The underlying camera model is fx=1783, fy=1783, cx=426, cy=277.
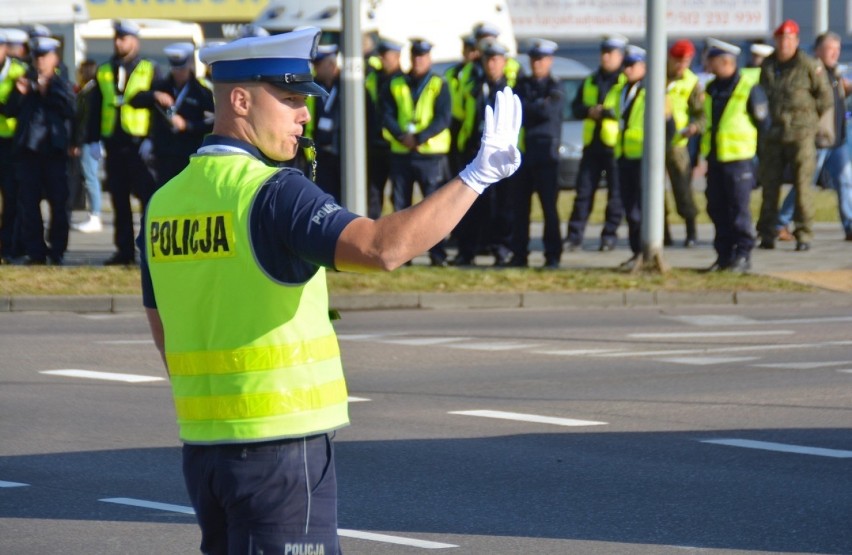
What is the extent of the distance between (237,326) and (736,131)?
528 inches

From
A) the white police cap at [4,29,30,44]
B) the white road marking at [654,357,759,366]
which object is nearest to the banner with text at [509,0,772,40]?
the white police cap at [4,29,30,44]

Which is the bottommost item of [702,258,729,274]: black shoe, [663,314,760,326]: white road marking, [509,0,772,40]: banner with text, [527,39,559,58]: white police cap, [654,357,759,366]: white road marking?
[663,314,760,326]: white road marking

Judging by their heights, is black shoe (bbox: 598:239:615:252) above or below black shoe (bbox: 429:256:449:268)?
below

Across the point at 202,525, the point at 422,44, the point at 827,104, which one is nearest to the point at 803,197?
the point at 827,104

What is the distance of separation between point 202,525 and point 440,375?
24.1 ft

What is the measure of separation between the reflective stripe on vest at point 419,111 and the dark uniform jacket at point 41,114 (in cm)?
326

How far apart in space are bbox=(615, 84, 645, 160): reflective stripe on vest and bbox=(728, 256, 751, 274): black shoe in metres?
1.56

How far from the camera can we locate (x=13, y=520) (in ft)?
23.3

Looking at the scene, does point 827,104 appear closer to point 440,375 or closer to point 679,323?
point 679,323

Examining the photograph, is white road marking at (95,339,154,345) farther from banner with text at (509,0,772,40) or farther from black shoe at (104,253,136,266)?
banner with text at (509,0,772,40)

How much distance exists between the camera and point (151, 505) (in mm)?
7355

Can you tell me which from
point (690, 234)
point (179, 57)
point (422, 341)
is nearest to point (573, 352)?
point (422, 341)

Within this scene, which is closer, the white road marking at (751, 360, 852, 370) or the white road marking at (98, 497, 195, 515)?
the white road marking at (98, 497, 195, 515)

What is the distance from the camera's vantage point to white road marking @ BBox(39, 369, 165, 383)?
1122 cm
